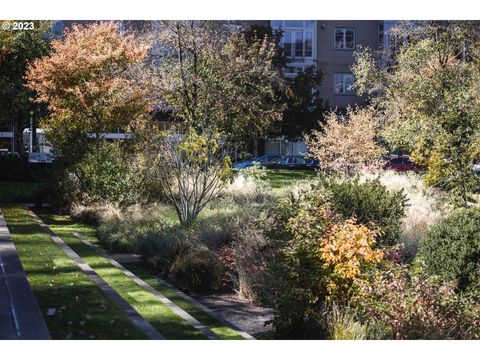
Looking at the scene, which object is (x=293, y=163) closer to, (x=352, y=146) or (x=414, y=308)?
(x=352, y=146)

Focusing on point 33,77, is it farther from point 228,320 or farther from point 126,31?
point 228,320

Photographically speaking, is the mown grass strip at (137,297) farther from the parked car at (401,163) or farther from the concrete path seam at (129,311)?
the parked car at (401,163)

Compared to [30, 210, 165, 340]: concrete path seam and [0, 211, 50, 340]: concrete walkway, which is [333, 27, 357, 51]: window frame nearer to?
[30, 210, 165, 340]: concrete path seam

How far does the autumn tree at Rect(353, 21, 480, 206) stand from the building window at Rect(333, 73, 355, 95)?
7.06 metres

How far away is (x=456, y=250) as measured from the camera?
30.9 ft

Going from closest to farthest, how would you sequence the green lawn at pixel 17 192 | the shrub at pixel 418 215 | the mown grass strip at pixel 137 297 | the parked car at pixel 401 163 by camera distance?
1. the mown grass strip at pixel 137 297
2. the shrub at pixel 418 215
3. the green lawn at pixel 17 192
4. the parked car at pixel 401 163

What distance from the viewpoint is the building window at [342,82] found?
115ft

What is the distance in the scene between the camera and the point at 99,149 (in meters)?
18.5

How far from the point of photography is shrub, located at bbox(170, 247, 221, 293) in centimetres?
1117

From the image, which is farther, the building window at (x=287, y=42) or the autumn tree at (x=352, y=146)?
the building window at (x=287, y=42)

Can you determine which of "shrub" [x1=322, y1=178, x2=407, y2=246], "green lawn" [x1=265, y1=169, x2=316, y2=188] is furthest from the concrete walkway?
"green lawn" [x1=265, y1=169, x2=316, y2=188]

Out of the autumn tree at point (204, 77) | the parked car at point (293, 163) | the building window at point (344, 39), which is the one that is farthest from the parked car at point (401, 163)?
the autumn tree at point (204, 77)

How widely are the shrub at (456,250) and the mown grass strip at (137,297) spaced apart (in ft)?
12.0
